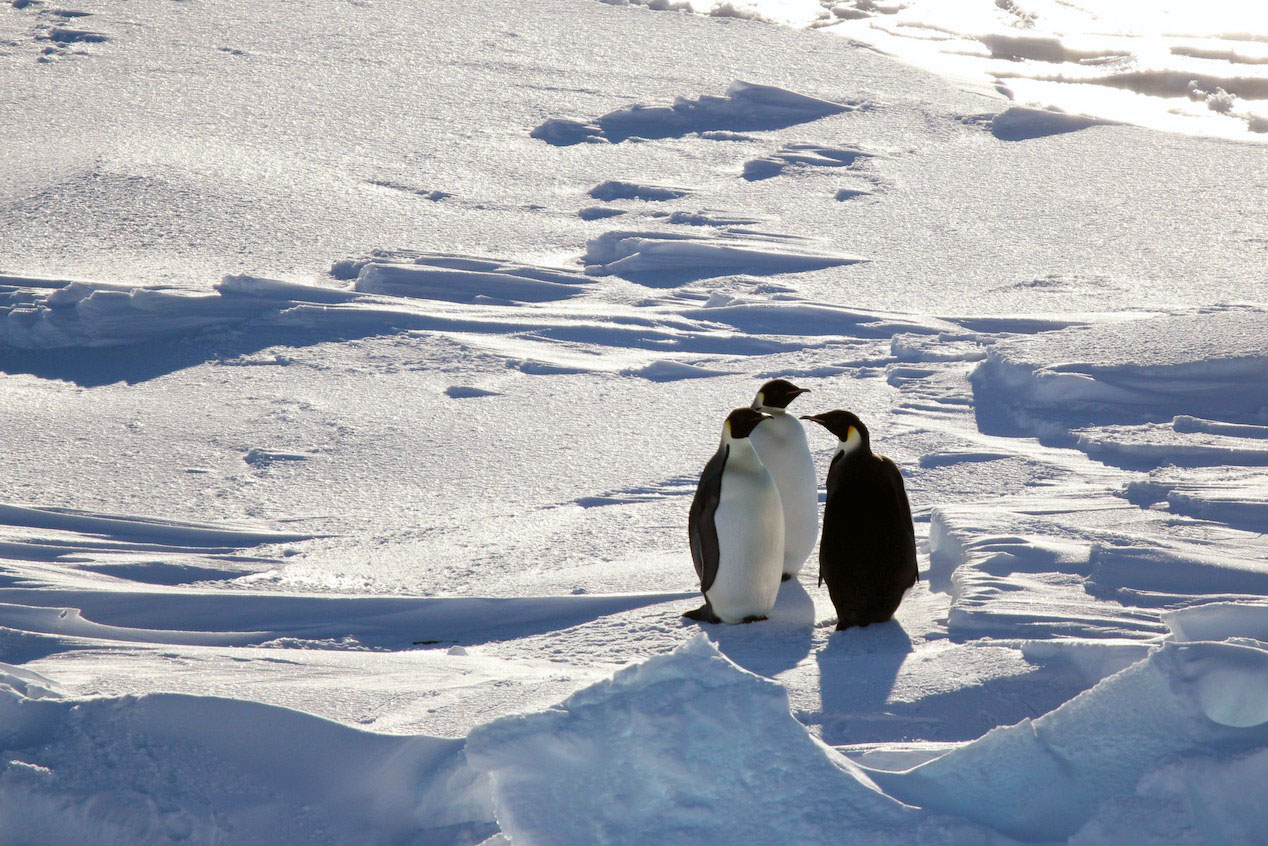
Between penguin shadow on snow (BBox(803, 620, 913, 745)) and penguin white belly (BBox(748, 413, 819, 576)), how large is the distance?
19.7 inches

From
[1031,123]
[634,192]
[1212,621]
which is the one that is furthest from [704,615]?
[1031,123]

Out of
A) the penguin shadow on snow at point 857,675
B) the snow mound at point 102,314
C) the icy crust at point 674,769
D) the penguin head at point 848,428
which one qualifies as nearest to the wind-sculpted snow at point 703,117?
the snow mound at point 102,314

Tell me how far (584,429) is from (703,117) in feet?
15.5

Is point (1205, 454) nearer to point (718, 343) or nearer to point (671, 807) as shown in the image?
point (718, 343)

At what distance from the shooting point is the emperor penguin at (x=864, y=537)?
2.71 m

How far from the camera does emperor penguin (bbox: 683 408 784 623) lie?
282 centimetres

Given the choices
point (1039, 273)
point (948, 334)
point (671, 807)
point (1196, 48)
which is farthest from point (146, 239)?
point (1196, 48)

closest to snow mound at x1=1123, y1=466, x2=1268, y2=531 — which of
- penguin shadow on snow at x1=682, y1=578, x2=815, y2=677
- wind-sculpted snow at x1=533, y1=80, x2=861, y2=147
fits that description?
penguin shadow on snow at x1=682, y1=578, x2=815, y2=677

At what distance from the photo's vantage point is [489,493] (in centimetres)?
398

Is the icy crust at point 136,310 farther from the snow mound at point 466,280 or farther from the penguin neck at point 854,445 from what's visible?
the penguin neck at point 854,445

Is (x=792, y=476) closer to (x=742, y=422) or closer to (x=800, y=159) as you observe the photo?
(x=742, y=422)

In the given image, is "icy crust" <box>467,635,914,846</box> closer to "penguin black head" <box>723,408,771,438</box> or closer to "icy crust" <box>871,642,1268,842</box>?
"icy crust" <box>871,642,1268,842</box>

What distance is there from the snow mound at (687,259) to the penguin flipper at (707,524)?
11.2 ft

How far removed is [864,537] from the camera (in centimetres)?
273
